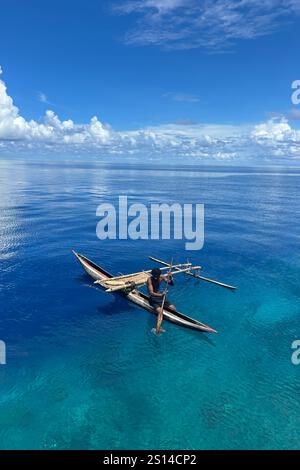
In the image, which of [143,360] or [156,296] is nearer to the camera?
[143,360]

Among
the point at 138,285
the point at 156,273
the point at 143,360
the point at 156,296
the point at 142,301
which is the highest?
the point at 156,273

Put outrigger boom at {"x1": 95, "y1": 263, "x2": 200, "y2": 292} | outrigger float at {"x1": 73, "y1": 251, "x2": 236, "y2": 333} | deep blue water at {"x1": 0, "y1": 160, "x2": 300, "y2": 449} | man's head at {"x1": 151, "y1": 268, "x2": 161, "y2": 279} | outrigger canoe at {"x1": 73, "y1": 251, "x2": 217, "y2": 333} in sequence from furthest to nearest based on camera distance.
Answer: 1. outrigger boom at {"x1": 95, "y1": 263, "x2": 200, "y2": 292}
2. man's head at {"x1": 151, "y1": 268, "x2": 161, "y2": 279}
3. outrigger float at {"x1": 73, "y1": 251, "x2": 236, "y2": 333}
4. outrigger canoe at {"x1": 73, "y1": 251, "x2": 217, "y2": 333}
5. deep blue water at {"x1": 0, "y1": 160, "x2": 300, "y2": 449}

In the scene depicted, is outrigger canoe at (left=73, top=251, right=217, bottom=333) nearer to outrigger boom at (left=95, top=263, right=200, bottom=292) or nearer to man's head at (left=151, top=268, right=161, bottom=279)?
outrigger boom at (left=95, top=263, right=200, bottom=292)

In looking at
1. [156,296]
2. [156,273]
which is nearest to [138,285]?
[156,296]

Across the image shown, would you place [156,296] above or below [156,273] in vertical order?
below

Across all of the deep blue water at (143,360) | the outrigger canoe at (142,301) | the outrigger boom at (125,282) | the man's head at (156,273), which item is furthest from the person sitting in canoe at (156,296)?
the outrigger boom at (125,282)

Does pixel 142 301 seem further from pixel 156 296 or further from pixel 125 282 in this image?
pixel 156 296

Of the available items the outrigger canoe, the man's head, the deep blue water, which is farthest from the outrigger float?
the man's head

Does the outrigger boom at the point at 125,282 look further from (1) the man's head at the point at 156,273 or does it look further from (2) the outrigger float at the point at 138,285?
(1) the man's head at the point at 156,273
